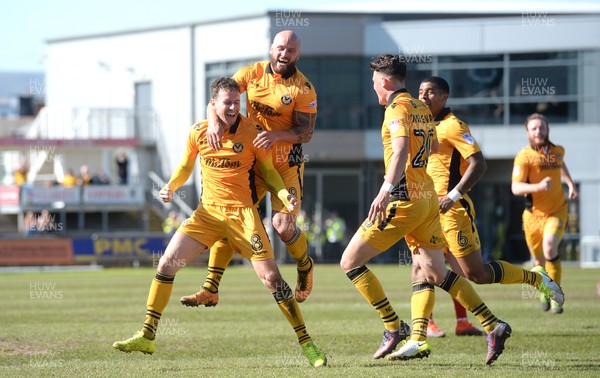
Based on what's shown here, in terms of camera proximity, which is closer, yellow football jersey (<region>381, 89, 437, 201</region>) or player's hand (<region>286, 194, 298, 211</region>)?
yellow football jersey (<region>381, 89, 437, 201</region>)

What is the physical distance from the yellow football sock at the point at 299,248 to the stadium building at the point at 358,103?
28576 millimetres

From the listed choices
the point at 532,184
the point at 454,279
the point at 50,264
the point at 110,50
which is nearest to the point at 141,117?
the point at 110,50

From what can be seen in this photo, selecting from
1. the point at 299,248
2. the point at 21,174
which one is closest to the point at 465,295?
the point at 299,248

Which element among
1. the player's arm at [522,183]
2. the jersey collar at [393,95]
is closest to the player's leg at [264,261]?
the jersey collar at [393,95]

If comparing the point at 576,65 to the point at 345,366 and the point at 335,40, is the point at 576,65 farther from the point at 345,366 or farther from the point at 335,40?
the point at 345,366

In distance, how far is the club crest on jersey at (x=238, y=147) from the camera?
33.0 ft

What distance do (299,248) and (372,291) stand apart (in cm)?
158

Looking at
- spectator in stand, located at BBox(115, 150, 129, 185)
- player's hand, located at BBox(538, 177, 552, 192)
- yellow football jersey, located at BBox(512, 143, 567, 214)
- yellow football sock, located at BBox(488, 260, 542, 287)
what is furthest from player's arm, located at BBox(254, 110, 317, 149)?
spectator in stand, located at BBox(115, 150, 129, 185)

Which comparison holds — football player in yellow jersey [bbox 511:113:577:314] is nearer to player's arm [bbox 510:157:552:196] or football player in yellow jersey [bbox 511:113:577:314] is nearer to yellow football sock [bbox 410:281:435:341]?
player's arm [bbox 510:157:552:196]

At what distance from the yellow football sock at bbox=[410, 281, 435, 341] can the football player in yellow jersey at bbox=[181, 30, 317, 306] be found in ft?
5.06

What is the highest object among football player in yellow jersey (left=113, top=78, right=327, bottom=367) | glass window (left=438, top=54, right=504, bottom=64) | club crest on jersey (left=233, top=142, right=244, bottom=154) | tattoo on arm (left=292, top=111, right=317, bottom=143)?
glass window (left=438, top=54, right=504, bottom=64)

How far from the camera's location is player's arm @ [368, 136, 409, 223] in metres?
9.17

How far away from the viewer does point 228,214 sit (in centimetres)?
996

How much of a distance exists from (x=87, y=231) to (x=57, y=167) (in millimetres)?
6313
